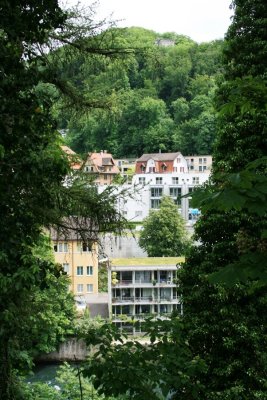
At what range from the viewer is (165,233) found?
3109 cm

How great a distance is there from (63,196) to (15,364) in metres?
1.87

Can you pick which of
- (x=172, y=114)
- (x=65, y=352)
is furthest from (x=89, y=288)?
(x=172, y=114)

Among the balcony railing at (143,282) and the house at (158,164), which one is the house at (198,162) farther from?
the balcony railing at (143,282)

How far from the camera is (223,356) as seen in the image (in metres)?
8.20

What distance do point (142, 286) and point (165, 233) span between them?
5197 mm

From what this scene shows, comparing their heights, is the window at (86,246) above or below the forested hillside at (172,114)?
below

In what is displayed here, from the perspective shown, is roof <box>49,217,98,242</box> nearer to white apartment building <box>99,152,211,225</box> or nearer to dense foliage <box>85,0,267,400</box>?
dense foliage <box>85,0,267,400</box>

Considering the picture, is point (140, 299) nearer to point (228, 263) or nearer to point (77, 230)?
point (228, 263)

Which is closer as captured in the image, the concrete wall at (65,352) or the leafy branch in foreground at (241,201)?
the leafy branch in foreground at (241,201)

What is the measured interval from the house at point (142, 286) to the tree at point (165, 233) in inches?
159

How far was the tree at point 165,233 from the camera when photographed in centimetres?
3116

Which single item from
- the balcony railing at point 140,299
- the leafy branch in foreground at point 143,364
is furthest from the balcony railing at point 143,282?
the leafy branch in foreground at point 143,364

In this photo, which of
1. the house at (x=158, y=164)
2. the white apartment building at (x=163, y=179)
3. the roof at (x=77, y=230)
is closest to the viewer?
the roof at (x=77, y=230)

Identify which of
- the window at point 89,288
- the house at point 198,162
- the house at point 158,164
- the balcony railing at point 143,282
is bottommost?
the window at point 89,288
